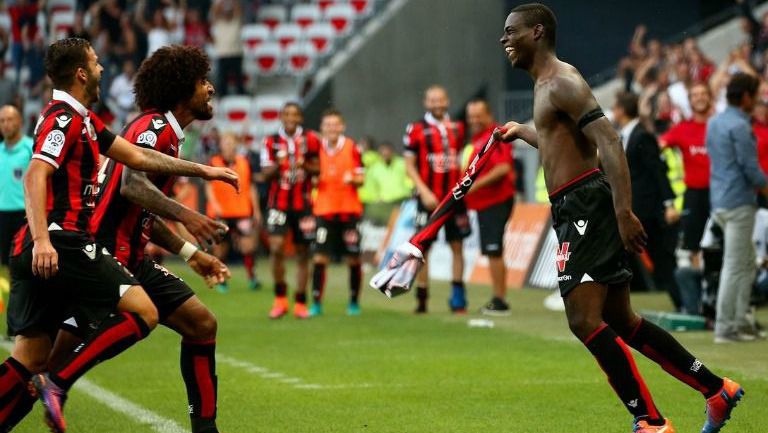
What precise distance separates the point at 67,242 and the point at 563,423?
3225 millimetres

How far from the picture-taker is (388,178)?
28438mm

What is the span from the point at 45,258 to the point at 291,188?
31.2 feet

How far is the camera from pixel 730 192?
1241 cm

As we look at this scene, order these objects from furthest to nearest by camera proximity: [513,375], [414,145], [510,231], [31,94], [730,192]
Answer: [31,94] < [510,231] < [414,145] < [730,192] < [513,375]

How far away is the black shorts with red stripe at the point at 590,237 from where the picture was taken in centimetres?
759

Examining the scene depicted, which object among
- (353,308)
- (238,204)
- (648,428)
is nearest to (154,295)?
(648,428)

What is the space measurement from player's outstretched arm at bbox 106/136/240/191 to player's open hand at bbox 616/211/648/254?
2.01 m

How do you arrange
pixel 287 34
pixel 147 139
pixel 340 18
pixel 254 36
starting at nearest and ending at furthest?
1. pixel 147 139
2. pixel 287 34
3. pixel 254 36
4. pixel 340 18

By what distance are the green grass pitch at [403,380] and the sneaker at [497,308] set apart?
0.73ft

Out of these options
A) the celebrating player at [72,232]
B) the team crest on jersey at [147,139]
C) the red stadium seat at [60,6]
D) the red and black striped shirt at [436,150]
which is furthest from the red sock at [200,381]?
the red stadium seat at [60,6]

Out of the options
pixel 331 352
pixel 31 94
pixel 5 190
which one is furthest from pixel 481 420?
pixel 31 94

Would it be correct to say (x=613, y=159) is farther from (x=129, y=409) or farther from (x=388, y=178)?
(x=388, y=178)

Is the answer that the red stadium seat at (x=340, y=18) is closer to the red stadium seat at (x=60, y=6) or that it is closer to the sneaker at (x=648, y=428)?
the red stadium seat at (x=60, y=6)

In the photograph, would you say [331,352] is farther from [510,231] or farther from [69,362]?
[510,231]
